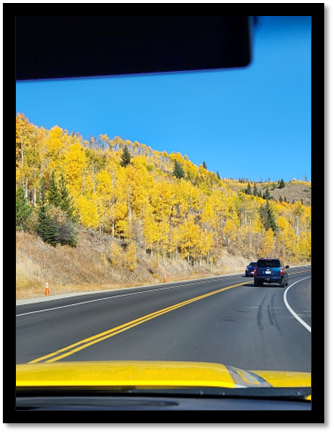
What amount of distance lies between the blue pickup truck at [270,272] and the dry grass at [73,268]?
10.5 metres

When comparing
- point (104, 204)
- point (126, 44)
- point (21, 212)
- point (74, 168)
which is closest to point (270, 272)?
point (21, 212)

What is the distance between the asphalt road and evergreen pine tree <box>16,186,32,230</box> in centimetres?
2206

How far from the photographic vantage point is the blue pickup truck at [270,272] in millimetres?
28047

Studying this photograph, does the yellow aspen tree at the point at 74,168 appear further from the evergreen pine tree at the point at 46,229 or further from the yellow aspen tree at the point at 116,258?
the evergreen pine tree at the point at 46,229

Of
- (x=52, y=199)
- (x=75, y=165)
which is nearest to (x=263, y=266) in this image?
(x=52, y=199)

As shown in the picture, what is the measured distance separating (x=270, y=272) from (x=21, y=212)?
69.9ft

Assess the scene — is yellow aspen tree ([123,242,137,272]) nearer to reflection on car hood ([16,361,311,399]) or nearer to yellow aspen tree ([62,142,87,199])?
yellow aspen tree ([62,142,87,199])

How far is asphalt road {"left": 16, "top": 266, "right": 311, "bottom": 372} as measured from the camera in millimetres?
7895

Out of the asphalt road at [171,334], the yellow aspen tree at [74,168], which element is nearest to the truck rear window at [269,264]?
the asphalt road at [171,334]

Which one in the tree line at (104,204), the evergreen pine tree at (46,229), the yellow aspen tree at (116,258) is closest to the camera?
the evergreen pine tree at (46,229)

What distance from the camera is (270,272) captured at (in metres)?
28.3

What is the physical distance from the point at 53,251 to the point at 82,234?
33.4 ft

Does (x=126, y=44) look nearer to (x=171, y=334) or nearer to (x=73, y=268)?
(x=171, y=334)

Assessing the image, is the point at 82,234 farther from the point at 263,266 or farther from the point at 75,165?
the point at 263,266
